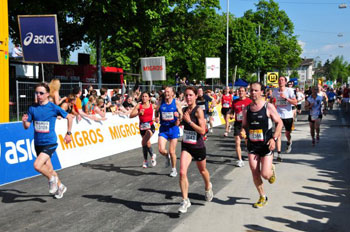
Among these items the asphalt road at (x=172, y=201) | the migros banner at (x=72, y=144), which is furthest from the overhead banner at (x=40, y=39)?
the asphalt road at (x=172, y=201)

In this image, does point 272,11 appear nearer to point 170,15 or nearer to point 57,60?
point 170,15

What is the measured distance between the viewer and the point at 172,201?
A: 6.36 m

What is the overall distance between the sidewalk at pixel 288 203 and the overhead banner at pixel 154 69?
35.3ft

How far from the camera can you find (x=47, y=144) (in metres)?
6.53

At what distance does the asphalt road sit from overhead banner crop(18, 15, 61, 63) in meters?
4.35

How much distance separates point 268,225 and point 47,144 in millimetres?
3863

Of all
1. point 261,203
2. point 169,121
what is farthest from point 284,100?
point 261,203

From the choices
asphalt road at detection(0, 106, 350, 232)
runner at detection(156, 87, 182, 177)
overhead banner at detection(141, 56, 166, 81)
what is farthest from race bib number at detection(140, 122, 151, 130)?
overhead banner at detection(141, 56, 166, 81)

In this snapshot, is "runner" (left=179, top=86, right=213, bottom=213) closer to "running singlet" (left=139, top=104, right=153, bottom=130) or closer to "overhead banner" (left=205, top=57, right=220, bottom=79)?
"running singlet" (left=139, top=104, right=153, bottom=130)

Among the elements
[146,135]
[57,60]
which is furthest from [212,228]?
[57,60]

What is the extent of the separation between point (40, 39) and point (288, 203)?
32.2ft

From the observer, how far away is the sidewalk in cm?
517

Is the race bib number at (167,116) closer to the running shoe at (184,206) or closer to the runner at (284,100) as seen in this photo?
the running shoe at (184,206)

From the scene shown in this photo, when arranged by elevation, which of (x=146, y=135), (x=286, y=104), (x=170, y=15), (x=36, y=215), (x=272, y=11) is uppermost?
(x=272, y=11)
